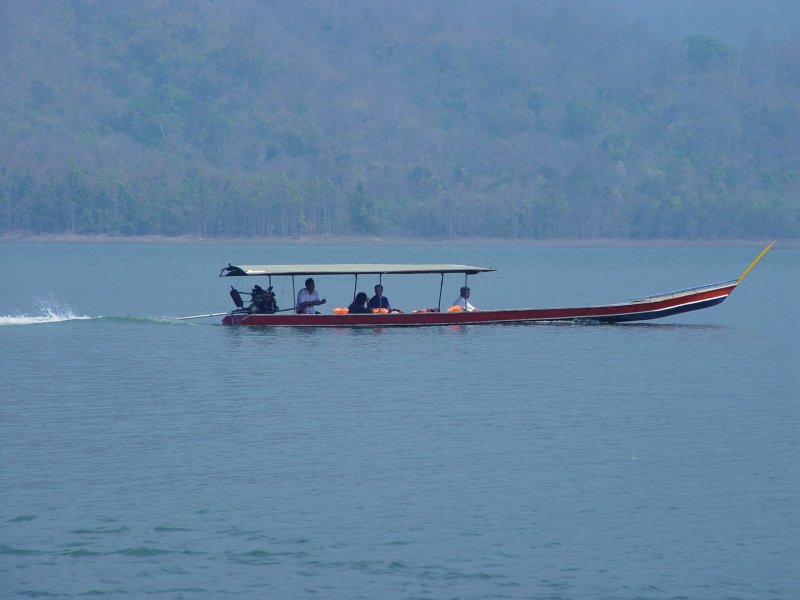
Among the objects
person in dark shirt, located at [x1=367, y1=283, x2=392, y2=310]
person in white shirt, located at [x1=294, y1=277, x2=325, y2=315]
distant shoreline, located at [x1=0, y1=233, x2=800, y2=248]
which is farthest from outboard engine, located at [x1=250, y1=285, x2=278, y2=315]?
distant shoreline, located at [x1=0, y1=233, x2=800, y2=248]

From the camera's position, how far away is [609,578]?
16328 millimetres

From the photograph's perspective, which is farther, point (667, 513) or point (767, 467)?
point (767, 467)

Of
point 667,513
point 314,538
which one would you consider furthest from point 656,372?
point 314,538

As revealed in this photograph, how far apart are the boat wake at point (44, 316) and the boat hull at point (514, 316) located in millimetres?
9099

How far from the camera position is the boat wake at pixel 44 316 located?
4621 cm

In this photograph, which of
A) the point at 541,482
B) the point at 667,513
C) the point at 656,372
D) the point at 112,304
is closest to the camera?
the point at 667,513

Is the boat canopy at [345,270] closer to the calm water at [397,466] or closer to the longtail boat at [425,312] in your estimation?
the longtail boat at [425,312]

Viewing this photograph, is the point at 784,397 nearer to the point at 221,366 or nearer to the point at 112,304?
the point at 221,366

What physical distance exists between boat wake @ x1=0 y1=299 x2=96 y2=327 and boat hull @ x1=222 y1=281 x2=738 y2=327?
910 cm

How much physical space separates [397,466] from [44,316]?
32.3 meters

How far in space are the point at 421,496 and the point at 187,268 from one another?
9240 centimetres

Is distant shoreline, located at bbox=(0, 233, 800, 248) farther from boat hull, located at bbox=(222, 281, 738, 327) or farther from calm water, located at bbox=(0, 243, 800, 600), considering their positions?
calm water, located at bbox=(0, 243, 800, 600)

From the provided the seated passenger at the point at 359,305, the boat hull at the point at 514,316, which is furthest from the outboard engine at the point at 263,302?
the seated passenger at the point at 359,305

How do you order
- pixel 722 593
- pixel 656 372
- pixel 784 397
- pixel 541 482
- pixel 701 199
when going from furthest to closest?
1. pixel 701 199
2. pixel 656 372
3. pixel 784 397
4. pixel 541 482
5. pixel 722 593
